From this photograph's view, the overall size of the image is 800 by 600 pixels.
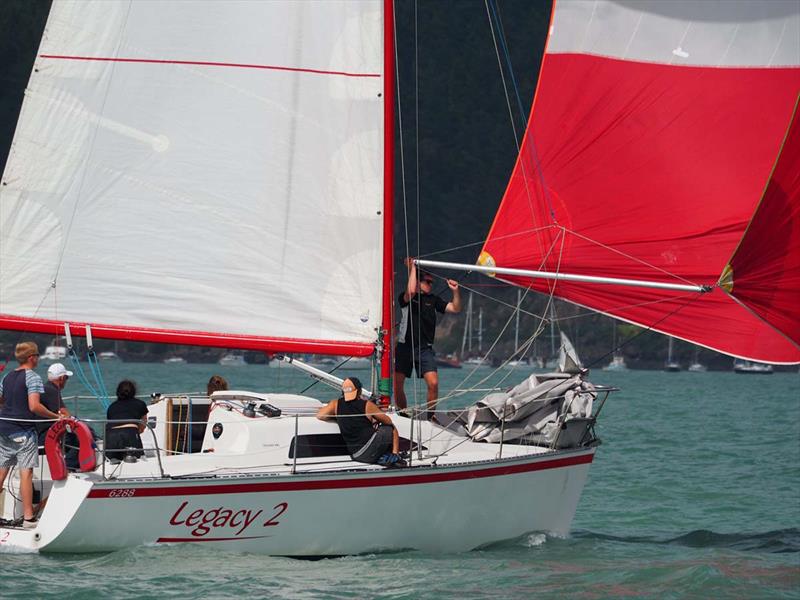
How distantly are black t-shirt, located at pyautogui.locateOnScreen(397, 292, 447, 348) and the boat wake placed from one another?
8.40ft

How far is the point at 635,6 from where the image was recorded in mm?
12312

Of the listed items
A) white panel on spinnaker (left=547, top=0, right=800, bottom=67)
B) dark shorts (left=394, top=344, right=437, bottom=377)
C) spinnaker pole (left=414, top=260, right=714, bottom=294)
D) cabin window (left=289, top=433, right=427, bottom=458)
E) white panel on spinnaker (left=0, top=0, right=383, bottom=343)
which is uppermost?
white panel on spinnaker (left=547, top=0, right=800, bottom=67)

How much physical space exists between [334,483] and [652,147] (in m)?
4.28

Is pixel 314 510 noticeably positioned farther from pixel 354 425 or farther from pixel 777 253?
pixel 777 253

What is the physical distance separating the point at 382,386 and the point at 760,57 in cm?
446

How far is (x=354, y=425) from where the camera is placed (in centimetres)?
1088

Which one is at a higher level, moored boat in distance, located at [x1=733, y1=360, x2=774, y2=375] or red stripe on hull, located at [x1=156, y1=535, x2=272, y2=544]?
red stripe on hull, located at [x1=156, y1=535, x2=272, y2=544]

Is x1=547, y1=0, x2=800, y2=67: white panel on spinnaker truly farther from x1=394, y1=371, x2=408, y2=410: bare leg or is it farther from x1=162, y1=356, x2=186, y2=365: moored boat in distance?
x1=162, y1=356, x2=186, y2=365: moored boat in distance

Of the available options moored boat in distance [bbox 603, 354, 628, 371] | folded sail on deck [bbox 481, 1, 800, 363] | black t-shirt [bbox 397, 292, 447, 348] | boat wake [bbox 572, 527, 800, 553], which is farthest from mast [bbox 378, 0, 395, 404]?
moored boat in distance [bbox 603, 354, 628, 371]

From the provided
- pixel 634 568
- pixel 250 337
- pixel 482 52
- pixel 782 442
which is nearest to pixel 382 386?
pixel 250 337

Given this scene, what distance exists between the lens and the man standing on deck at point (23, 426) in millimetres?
10055

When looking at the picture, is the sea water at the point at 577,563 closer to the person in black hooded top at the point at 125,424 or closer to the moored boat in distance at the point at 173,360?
the person in black hooded top at the point at 125,424

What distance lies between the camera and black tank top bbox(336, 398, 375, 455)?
1084 centimetres

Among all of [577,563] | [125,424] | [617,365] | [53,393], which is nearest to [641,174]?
[577,563]
